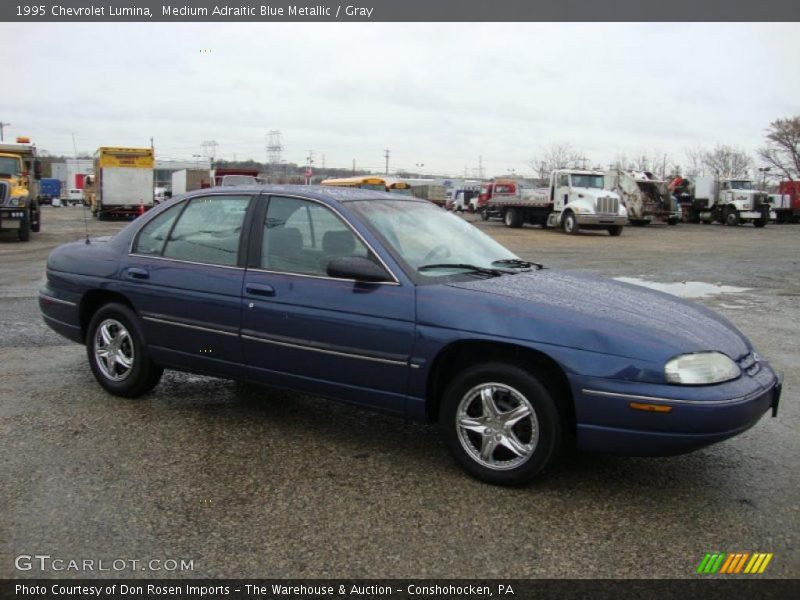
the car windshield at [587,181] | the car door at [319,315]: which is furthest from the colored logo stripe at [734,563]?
the car windshield at [587,181]

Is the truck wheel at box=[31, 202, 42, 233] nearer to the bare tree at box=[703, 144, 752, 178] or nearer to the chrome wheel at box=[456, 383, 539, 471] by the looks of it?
the chrome wheel at box=[456, 383, 539, 471]

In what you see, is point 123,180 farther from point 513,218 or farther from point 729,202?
point 729,202

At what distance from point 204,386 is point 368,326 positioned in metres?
2.17

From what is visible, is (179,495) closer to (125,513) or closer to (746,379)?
(125,513)

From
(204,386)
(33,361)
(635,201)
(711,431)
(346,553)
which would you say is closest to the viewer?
(346,553)

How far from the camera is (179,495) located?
3539mm

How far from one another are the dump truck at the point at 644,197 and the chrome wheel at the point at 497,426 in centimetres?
3068

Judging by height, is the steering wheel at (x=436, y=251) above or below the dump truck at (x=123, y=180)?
below

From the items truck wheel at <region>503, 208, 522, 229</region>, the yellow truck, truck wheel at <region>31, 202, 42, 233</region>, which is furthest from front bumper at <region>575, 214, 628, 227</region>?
truck wheel at <region>31, 202, 42, 233</region>

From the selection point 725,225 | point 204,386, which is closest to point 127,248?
point 204,386

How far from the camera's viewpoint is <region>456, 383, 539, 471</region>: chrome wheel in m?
3.59

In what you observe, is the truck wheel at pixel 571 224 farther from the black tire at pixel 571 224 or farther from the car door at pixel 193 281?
the car door at pixel 193 281

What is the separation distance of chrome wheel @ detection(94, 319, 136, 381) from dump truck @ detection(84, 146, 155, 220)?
95.6 ft
